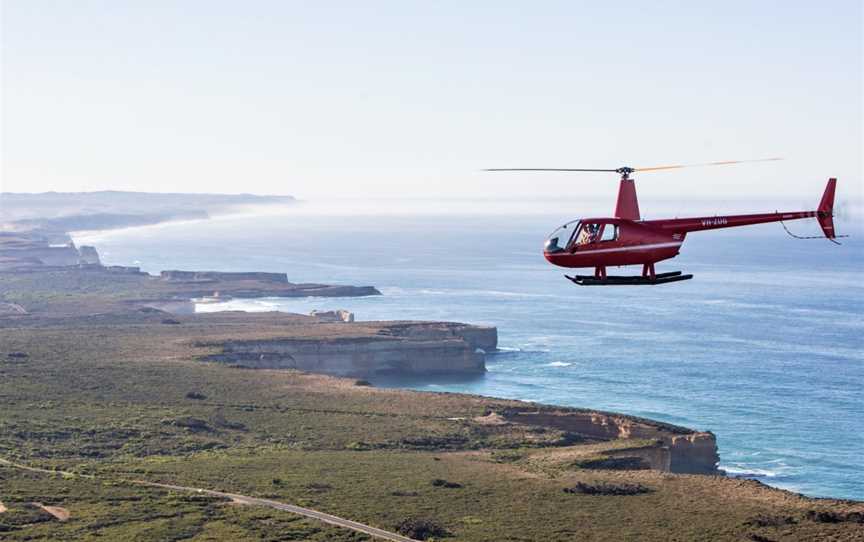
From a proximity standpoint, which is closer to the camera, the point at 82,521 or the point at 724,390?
the point at 82,521

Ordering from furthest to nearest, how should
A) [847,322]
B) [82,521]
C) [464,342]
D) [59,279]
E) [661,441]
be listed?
[59,279] < [847,322] < [464,342] < [661,441] < [82,521]

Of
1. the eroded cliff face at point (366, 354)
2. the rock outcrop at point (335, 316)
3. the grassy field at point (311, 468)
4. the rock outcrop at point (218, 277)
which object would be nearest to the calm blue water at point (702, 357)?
the eroded cliff face at point (366, 354)

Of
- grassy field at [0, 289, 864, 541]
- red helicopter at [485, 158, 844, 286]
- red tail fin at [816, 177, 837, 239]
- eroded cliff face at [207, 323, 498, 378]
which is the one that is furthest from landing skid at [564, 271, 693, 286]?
eroded cliff face at [207, 323, 498, 378]

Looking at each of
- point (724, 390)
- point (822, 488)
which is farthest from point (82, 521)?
point (724, 390)

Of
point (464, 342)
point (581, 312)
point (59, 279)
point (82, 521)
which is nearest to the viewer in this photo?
point (82, 521)

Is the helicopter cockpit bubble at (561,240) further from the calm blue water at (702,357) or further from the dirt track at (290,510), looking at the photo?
the calm blue water at (702,357)

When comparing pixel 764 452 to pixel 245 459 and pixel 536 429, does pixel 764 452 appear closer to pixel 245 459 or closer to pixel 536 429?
pixel 536 429

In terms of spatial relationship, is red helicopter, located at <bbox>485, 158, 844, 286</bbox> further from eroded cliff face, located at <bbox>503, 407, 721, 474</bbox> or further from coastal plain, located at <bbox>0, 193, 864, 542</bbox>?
eroded cliff face, located at <bbox>503, 407, 721, 474</bbox>
